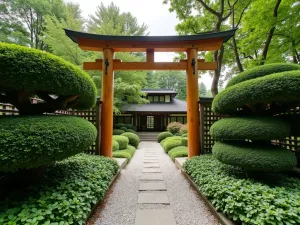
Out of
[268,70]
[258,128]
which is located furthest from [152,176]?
[268,70]

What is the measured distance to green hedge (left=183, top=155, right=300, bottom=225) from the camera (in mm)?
1945

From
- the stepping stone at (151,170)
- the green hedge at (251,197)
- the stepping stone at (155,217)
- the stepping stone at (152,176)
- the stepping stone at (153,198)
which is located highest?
the green hedge at (251,197)

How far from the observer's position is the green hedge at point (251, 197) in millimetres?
1945

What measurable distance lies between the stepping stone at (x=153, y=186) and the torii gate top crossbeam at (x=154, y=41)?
3.99m

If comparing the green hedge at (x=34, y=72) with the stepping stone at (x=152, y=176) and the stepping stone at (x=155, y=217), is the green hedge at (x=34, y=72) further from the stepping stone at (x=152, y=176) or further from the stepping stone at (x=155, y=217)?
the stepping stone at (x=152, y=176)

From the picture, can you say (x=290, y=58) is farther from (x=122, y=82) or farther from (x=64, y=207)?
(x=64, y=207)

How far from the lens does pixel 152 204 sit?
308 centimetres

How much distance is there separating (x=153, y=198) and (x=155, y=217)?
696 mm

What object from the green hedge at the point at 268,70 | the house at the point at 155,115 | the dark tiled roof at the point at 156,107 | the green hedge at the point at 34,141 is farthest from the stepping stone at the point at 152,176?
the house at the point at 155,115

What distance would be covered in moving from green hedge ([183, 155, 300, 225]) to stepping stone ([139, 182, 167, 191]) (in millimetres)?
883

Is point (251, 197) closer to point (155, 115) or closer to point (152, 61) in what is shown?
point (152, 61)

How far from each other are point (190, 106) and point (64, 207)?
4.21 meters

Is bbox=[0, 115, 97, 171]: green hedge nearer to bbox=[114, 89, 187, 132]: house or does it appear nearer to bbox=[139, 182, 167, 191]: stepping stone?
bbox=[139, 182, 167, 191]: stepping stone

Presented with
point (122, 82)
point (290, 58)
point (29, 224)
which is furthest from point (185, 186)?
point (290, 58)
